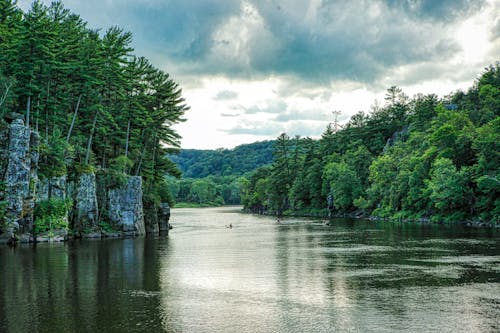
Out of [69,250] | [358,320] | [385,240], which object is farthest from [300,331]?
[385,240]

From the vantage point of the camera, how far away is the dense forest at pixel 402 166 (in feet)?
230

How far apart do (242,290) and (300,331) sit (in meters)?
8.31

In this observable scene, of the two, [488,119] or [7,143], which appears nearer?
[7,143]

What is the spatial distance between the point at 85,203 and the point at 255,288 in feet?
116

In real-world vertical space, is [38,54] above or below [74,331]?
above

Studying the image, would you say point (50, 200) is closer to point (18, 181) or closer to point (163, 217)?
point (18, 181)

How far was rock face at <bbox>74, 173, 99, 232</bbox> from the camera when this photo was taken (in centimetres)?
5584

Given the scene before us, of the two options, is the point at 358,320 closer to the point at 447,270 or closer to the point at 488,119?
the point at 447,270

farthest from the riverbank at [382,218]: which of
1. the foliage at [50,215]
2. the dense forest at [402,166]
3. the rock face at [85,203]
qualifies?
the foliage at [50,215]

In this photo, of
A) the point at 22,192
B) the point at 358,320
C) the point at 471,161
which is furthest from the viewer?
the point at 471,161

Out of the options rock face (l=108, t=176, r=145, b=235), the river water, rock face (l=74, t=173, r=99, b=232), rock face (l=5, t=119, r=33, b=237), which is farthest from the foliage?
rock face (l=108, t=176, r=145, b=235)

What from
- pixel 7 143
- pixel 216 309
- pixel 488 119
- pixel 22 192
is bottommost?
pixel 216 309

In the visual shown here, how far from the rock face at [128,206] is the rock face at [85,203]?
3.27 metres

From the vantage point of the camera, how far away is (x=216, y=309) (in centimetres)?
2192
